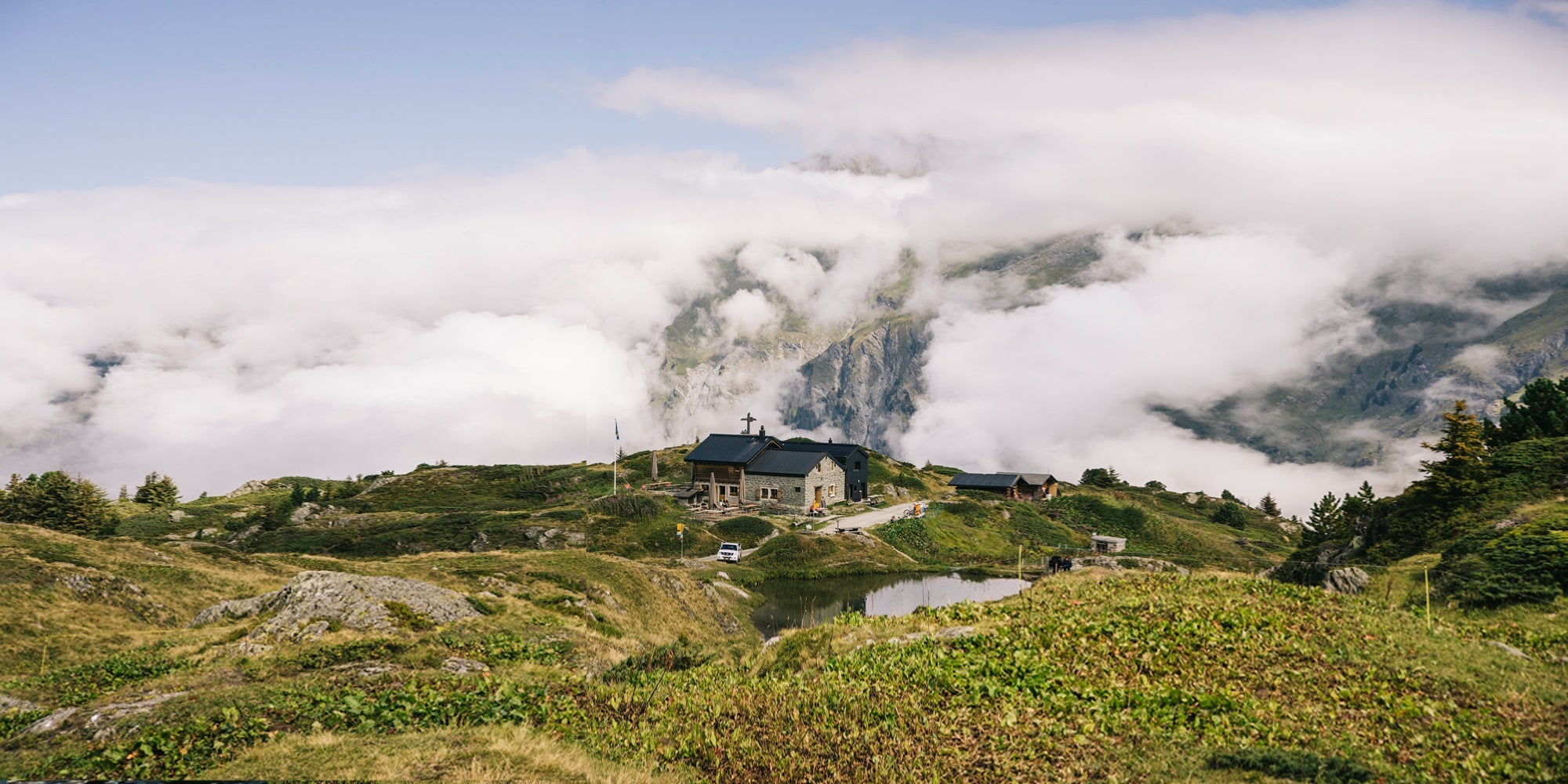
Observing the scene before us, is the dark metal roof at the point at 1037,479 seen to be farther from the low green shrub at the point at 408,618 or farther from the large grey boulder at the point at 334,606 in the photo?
the low green shrub at the point at 408,618

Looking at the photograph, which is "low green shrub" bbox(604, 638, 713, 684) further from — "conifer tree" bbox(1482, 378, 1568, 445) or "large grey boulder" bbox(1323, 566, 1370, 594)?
"conifer tree" bbox(1482, 378, 1568, 445)

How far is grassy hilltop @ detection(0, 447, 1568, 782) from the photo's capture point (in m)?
14.7

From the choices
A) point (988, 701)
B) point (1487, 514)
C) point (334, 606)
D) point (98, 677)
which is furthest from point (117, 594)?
point (1487, 514)

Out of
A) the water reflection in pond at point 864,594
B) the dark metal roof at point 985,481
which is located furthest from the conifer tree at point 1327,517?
the dark metal roof at point 985,481

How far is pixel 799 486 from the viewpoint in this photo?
99.4 m

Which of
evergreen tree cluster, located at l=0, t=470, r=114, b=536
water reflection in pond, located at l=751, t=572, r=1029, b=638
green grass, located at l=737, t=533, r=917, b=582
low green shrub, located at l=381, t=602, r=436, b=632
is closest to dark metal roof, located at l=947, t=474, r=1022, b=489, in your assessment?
green grass, located at l=737, t=533, r=917, b=582

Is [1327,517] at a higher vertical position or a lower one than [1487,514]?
lower

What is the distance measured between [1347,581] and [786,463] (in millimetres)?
75233

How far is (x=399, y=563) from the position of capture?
156 ft

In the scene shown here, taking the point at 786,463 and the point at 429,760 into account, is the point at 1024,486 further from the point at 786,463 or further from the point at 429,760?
the point at 429,760

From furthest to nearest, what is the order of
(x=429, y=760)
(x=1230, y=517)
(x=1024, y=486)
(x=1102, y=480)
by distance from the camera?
(x=1102, y=480), (x=1024, y=486), (x=1230, y=517), (x=429, y=760)

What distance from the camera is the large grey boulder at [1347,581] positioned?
29.6 metres

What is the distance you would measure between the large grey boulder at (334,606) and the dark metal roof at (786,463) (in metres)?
68.4

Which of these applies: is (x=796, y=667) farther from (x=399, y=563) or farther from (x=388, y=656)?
(x=399, y=563)
